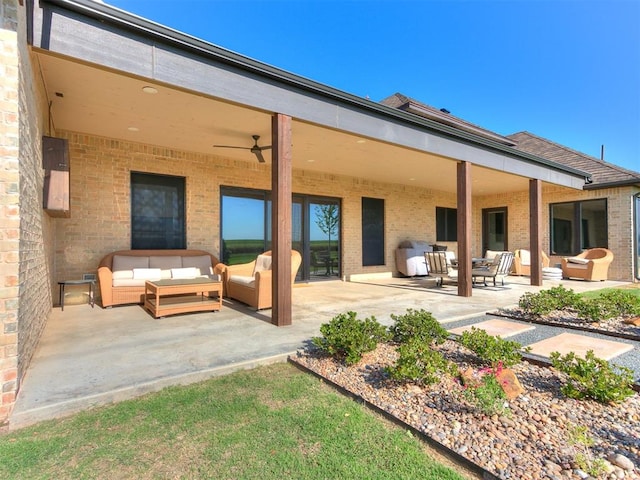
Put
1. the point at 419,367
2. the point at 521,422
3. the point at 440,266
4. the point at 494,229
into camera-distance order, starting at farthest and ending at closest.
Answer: the point at 494,229 → the point at 440,266 → the point at 419,367 → the point at 521,422

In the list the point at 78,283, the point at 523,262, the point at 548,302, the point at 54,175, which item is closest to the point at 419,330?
the point at 548,302

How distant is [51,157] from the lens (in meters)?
4.32

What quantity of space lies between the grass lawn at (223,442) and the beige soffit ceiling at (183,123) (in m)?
3.29

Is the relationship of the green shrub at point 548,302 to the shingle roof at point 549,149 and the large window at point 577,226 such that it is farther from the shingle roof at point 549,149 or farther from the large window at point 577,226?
the large window at point 577,226

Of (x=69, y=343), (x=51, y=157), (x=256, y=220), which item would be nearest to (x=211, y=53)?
(x=51, y=157)

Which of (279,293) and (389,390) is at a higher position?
(279,293)

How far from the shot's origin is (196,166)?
24.3ft

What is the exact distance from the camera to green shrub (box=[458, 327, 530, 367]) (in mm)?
2834

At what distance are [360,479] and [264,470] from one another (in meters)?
0.49

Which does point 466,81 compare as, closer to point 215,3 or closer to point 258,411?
point 215,3

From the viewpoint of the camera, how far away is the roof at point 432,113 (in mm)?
10541

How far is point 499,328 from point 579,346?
907 millimetres

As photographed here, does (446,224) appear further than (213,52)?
Yes

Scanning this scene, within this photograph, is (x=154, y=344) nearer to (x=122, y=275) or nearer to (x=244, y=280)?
(x=244, y=280)
